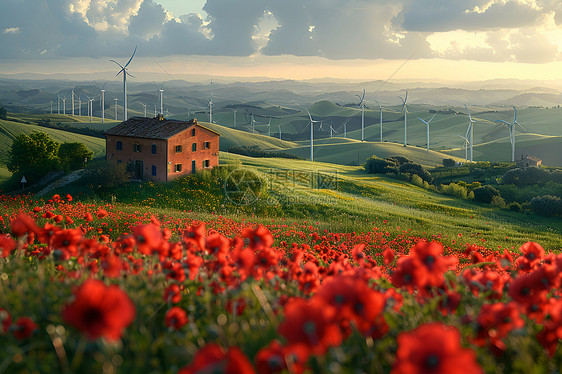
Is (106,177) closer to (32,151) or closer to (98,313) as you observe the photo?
(32,151)

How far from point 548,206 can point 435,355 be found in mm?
56046

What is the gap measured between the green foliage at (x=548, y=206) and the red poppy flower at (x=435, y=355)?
182ft

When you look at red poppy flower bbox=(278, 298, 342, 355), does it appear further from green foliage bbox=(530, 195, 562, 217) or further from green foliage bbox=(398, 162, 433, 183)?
green foliage bbox=(398, 162, 433, 183)

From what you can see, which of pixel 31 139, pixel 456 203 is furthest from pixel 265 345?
pixel 31 139

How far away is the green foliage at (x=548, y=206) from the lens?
50625 mm

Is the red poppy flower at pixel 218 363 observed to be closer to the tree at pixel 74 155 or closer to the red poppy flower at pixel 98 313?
the red poppy flower at pixel 98 313

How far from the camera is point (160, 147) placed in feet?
151

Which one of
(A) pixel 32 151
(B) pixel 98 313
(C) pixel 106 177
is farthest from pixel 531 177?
(B) pixel 98 313

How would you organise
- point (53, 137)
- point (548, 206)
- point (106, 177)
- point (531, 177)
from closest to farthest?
point (106, 177) < point (548, 206) < point (531, 177) < point (53, 137)

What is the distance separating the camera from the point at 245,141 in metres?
161

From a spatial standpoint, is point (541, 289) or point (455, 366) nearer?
point (455, 366)

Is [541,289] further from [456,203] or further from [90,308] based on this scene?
[456,203]

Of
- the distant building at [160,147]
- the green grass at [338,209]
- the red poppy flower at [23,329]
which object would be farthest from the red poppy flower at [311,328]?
the distant building at [160,147]

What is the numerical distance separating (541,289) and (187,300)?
3319 mm
